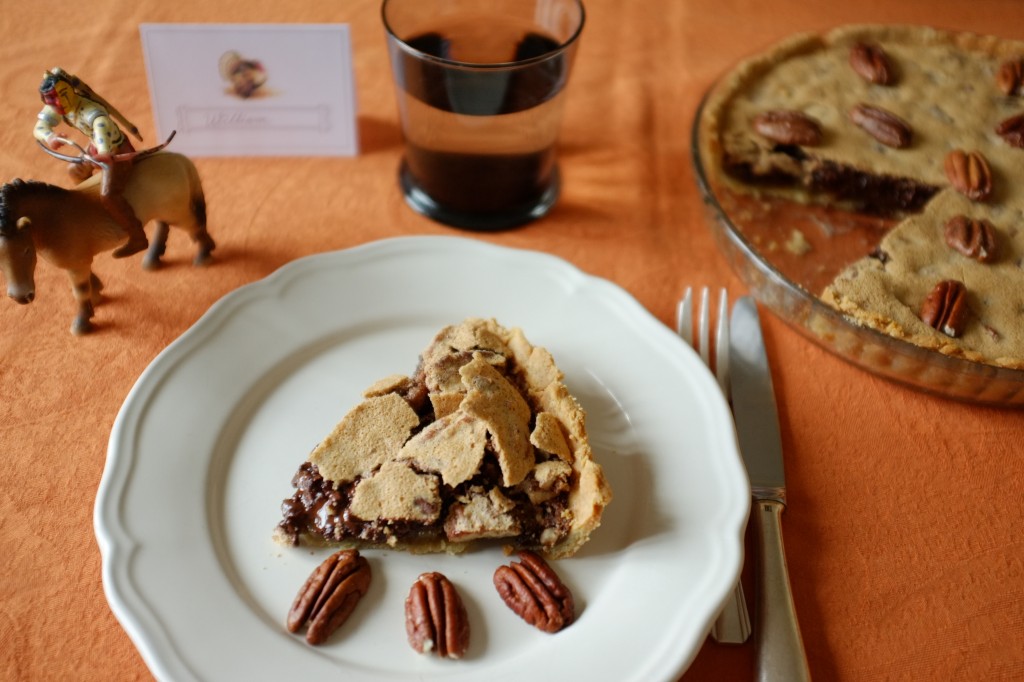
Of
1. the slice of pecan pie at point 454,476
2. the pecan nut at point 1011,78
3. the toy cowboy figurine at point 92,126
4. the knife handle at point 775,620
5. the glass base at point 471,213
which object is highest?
the toy cowboy figurine at point 92,126

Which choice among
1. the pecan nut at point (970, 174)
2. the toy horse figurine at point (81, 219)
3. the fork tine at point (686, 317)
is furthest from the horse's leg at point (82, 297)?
the pecan nut at point (970, 174)

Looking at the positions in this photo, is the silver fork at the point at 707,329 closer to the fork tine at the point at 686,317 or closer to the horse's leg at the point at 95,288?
the fork tine at the point at 686,317

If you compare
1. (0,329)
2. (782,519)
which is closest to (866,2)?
(782,519)

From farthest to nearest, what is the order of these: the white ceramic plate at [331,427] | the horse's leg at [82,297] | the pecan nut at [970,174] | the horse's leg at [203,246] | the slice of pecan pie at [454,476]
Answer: the pecan nut at [970,174], the horse's leg at [203,246], the horse's leg at [82,297], the slice of pecan pie at [454,476], the white ceramic plate at [331,427]

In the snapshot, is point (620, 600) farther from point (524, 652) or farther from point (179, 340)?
point (179, 340)

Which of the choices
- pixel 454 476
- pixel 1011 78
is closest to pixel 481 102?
pixel 454 476

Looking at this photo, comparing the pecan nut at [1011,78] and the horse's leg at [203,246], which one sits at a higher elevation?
the pecan nut at [1011,78]

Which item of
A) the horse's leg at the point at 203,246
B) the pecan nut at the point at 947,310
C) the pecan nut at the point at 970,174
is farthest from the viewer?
the pecan nut at the point at 970,174
